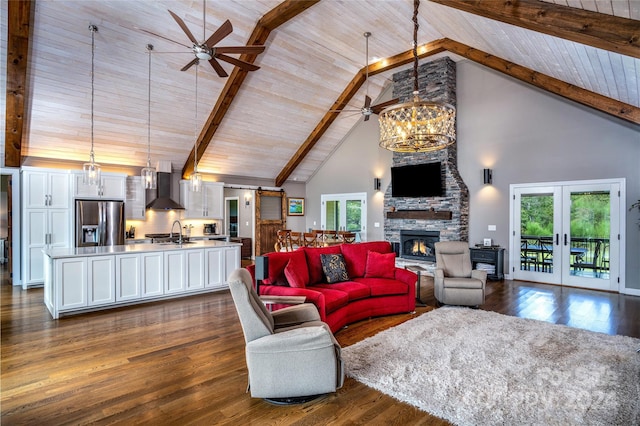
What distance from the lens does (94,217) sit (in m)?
7.43

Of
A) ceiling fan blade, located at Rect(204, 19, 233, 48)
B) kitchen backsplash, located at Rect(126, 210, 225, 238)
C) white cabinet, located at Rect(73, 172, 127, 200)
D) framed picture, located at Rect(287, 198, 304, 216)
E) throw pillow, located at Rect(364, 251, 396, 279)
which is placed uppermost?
ceiling fan blade, located at Rect(204, 19, 233, 48)

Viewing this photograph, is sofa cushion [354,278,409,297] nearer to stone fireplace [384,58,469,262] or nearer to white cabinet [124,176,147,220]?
stone fireplace [384,58,469,262]

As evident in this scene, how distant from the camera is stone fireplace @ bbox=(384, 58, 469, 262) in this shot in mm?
8148

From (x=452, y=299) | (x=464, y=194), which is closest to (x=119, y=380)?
(x=452, y=299)

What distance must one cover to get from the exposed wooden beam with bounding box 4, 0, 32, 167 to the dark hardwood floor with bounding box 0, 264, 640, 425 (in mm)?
3097

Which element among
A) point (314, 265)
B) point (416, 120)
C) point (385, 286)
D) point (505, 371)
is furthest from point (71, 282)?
point (505, 371)

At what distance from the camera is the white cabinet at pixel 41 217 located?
22.4 ft

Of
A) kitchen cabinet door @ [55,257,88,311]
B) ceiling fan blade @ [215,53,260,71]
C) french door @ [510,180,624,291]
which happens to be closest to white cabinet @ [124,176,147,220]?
kitchen cabinet door @ [55,257,88,311]

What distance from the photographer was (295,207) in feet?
41.0

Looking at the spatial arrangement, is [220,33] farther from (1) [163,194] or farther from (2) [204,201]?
(2) [204,201]

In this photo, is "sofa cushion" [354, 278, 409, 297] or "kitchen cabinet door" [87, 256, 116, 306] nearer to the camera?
"sofa cushion" [354, 278, 409, 297]

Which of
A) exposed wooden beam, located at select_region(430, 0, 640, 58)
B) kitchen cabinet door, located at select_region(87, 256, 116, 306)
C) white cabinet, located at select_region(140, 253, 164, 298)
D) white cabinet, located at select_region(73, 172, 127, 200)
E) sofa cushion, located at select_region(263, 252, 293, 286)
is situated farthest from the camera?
white cabinet, located at select_region(73, 172, 127, 200)

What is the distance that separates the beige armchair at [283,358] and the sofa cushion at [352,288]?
1.78 metres

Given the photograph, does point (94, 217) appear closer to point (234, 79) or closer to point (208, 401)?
point (234, 79)
